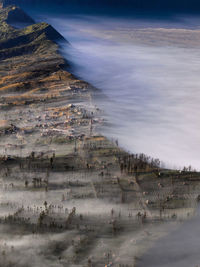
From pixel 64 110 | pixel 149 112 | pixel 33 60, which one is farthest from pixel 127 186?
pixel 33 60

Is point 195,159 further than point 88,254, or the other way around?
point 195,159

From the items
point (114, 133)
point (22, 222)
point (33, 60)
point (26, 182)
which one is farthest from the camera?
point (33, 60)

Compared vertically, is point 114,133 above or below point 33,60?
below

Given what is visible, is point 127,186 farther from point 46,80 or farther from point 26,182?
point 46,80

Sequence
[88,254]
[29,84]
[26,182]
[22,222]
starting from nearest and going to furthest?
[88,254] → [22,222] → [26,182] → [29,84]

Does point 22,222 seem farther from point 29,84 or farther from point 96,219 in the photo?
point 29,84

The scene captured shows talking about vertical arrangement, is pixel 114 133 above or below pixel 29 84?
below

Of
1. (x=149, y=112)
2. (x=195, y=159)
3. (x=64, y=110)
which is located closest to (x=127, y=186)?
(x=195, y=159)

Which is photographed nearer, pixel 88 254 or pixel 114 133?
pixel 88 254

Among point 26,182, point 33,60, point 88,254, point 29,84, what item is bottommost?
point 88,254
